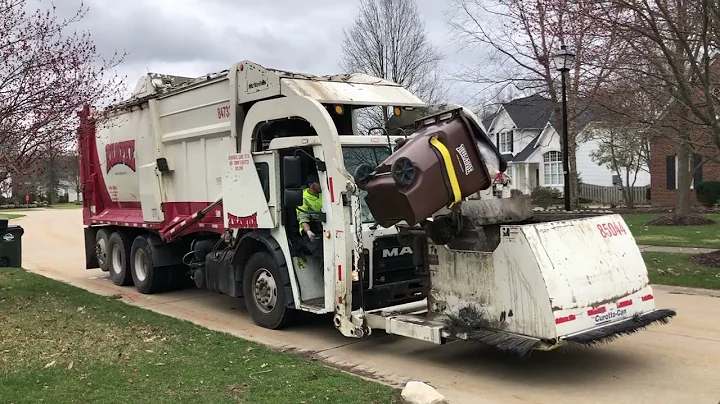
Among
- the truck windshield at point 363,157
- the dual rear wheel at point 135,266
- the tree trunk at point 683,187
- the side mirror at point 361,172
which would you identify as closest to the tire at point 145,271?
the dual rear wheel at point 135,266

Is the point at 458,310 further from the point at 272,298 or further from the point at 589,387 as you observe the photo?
the point at 272,298

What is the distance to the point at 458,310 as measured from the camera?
6.07 meters

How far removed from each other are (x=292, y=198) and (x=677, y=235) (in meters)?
13.2

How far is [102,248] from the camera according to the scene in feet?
41.7

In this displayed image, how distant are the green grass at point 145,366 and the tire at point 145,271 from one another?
1972mm

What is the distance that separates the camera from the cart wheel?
5.59 metres

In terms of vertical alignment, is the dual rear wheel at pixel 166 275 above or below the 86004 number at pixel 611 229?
below

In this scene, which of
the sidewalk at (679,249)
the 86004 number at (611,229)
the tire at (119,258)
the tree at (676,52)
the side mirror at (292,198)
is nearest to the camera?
the 86004 number at (611,229)

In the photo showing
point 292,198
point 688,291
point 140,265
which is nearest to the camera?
point 292,198

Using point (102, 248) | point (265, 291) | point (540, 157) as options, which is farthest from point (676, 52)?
point (540, 157)

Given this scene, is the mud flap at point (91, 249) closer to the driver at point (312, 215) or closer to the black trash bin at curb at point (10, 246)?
the black trash bin at curb at point (10, 246)

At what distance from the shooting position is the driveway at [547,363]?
5.41 meters

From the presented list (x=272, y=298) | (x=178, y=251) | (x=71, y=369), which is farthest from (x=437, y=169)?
(x=178, y=251)

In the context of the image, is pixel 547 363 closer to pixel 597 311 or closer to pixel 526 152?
pixel 597 311
